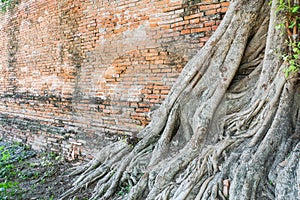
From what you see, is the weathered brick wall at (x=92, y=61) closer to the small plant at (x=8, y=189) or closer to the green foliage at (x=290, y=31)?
the green foliage at (x=290, y=31)

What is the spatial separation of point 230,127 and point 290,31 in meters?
1.24

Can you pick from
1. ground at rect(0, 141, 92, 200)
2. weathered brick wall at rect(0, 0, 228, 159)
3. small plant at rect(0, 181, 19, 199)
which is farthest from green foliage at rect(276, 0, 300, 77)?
small plant at rect(0, 181, 19, 199)

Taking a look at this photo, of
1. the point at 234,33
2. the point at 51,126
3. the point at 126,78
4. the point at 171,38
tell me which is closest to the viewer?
the point at 234,33

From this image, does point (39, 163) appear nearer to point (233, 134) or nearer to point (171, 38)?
point (171, 38)

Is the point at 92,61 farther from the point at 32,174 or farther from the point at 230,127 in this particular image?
the point at 230,127

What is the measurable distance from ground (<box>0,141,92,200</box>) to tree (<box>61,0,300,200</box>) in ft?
1.59

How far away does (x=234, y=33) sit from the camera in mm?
2971

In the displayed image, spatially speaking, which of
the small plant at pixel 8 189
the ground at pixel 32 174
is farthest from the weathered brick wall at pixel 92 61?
the small plant at pixel 8 189

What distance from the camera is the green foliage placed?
239 centimetres

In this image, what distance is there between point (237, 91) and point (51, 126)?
4.55m

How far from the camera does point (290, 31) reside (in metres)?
2.53

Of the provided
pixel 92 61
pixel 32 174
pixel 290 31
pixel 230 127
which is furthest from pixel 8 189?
pixel 290 31

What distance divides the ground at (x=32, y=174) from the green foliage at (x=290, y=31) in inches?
125

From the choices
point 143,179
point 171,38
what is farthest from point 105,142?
point 171,38
